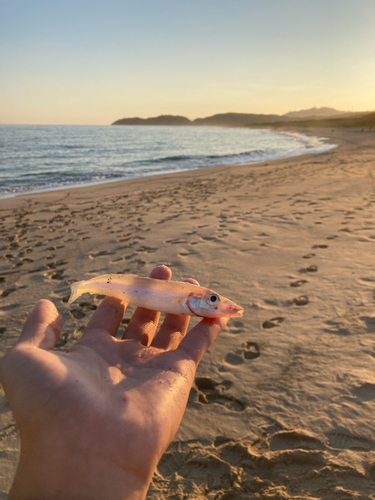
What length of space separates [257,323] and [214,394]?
116 centimetres

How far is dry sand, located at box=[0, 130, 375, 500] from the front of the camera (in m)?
2.18

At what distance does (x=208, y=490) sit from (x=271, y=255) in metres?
4.03

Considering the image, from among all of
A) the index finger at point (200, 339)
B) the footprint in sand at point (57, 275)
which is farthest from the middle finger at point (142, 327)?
the footprint in sand at point (57, 275)

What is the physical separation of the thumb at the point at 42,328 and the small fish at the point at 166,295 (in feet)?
2.39

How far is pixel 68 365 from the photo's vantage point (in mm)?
1999

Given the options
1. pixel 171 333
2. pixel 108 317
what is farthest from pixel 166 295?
pixel 108 317

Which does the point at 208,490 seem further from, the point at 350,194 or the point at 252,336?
the point at 350,194

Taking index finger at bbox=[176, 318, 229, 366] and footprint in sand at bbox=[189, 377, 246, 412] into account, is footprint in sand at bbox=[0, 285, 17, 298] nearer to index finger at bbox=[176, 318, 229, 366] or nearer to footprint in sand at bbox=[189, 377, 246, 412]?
footprint in sand at bbox=[189, 377, 246, 412]

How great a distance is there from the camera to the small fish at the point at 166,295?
8.13 ft

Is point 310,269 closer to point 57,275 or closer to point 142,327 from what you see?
point 142,327

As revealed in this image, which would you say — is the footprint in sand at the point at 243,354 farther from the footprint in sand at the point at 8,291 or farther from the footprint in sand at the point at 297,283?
the footprint in sand at the point at 8,291

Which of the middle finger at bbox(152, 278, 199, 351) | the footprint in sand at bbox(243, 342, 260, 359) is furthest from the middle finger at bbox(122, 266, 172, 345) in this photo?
the footprint in sand at bbox(243, 342, 260, 359)

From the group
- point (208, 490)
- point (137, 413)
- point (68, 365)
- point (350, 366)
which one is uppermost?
point (68, 365)

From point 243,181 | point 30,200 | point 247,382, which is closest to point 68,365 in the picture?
point 247,382
